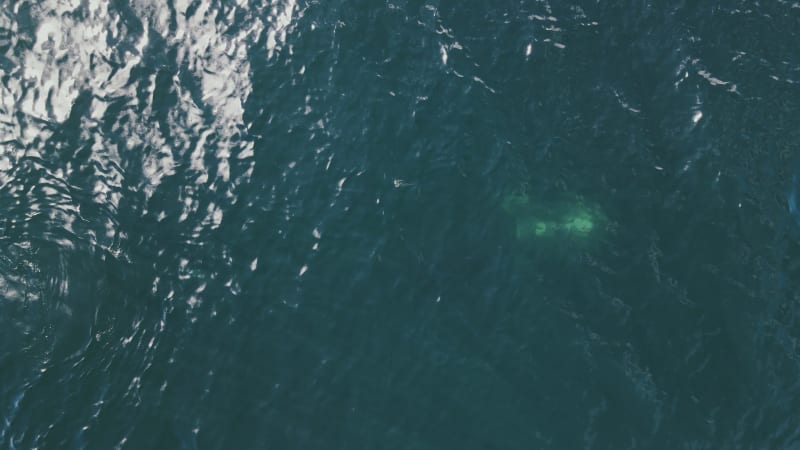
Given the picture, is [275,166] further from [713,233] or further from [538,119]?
[713,233]

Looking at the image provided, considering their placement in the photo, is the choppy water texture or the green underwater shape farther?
the green underwater shape

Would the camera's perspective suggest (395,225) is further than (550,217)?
No

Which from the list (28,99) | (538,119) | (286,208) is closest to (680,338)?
(538,119)

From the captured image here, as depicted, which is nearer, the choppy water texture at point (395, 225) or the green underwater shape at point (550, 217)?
the choppy water texture at point (395, 225)

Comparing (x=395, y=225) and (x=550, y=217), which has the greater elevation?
(x=395, y=225)
